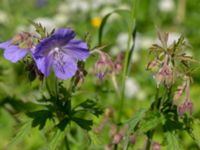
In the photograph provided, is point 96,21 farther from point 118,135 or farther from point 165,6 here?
point 118,135

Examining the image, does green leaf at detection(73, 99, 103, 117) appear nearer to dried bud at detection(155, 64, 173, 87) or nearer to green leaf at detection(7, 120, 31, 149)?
green leaf at detection(7, 120, 31, 149)

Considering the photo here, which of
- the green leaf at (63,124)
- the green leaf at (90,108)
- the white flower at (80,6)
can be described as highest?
the green leaf at (90,108)

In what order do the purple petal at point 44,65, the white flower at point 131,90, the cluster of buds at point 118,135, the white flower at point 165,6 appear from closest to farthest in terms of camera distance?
1. the purple petal at point 44,65
2. the cluster of buds at point 118,135
3. the white flower at point 131,90
4. the white flower at point 165,6

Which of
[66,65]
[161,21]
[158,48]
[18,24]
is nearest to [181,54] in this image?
[158,48]

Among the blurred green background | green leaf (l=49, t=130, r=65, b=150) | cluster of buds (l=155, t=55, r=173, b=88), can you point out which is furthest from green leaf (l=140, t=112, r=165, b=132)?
the blurred green background

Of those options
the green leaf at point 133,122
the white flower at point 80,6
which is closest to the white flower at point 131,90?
the white flower at point 80,6

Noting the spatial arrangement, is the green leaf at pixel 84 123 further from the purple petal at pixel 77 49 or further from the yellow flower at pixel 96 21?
the yellow flower at pixel 96 21
